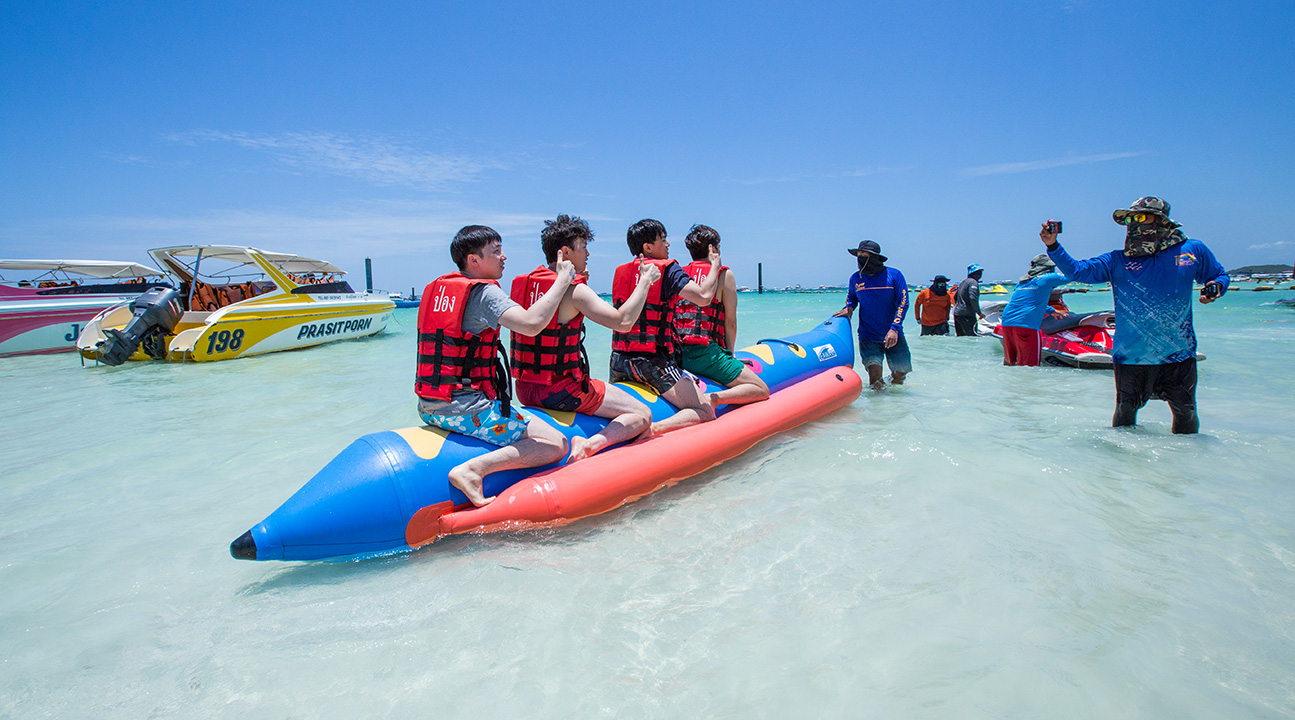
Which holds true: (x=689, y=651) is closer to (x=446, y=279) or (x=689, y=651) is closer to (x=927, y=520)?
(x=927, y=520)

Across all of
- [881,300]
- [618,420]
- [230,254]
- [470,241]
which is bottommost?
[618,420]

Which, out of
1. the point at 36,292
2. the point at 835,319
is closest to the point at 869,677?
the point at 835,319

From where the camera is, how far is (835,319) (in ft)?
18.6

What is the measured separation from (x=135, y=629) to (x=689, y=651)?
1.87m

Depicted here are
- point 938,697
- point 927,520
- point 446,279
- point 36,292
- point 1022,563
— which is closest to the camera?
point 938,697

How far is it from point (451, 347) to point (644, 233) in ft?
4.68

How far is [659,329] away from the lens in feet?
12.0

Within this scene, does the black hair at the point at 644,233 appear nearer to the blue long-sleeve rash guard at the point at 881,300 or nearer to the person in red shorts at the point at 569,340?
the person in red shorts at the point at 569,340

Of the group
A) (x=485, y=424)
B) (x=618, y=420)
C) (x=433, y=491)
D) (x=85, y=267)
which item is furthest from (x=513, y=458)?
(x=85, y=267)

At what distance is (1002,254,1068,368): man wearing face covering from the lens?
6.52 meters

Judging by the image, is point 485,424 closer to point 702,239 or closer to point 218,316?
point 702,239

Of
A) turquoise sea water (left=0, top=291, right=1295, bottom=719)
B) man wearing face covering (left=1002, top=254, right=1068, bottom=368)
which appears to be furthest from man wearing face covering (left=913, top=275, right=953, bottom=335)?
turquoise sea water (left=0, top=291, right=1295, bottom=719)

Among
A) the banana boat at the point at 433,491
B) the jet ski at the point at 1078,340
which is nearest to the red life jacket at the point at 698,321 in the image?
the banana boat at the point at 433,491

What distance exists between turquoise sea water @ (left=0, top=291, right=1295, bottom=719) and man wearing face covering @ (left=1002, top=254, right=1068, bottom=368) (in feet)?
9.01
